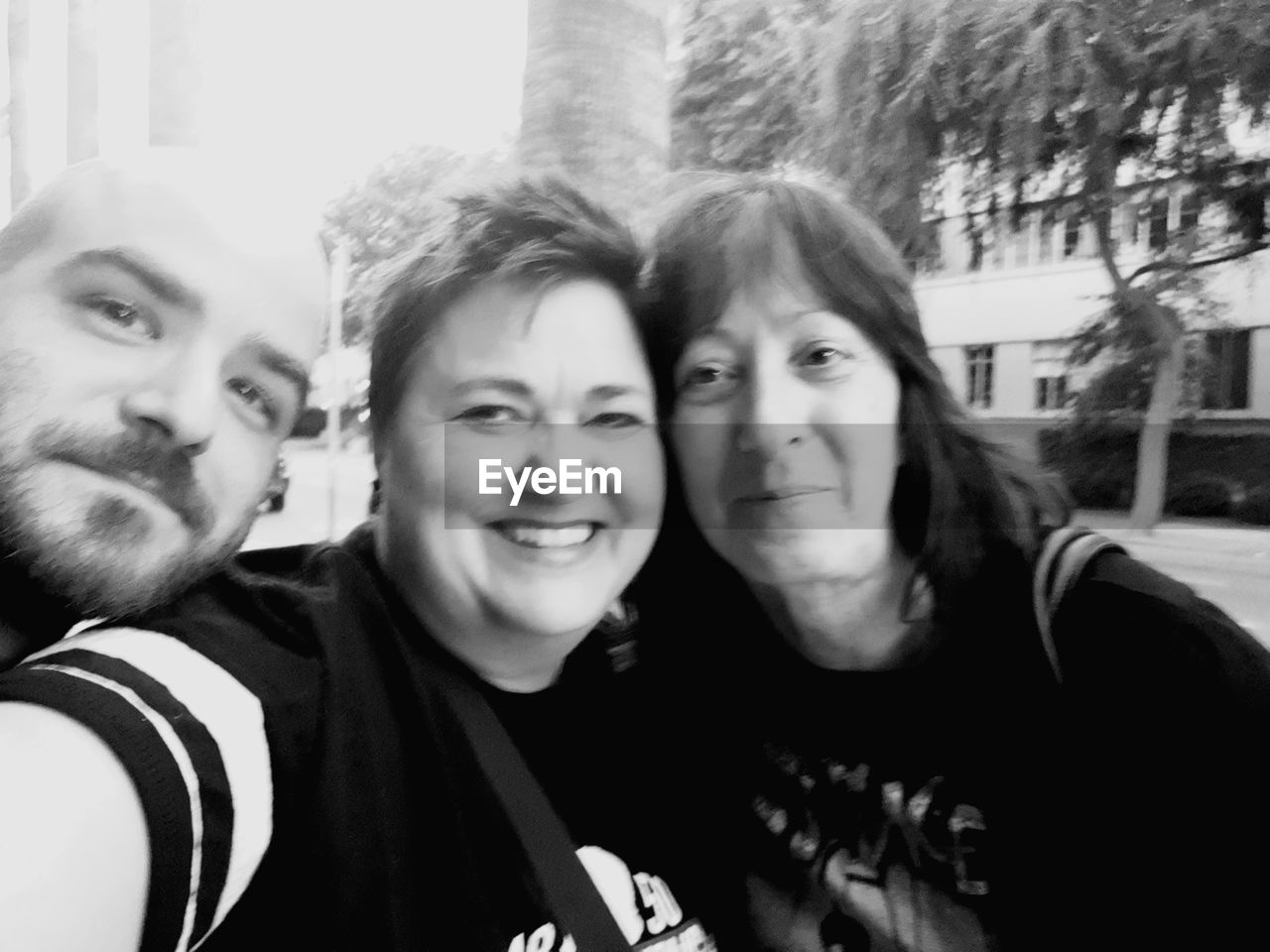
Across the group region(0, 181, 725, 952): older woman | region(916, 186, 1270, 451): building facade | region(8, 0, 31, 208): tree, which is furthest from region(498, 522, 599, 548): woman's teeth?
region(8, 0, 31, 208): tree

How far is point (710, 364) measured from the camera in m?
0.83

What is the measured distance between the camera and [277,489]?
86cm

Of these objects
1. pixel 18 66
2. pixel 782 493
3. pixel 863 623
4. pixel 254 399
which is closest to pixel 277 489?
pixel 254 399

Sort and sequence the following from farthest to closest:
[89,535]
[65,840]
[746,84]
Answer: [746,84]
[89,535]
[65,840]

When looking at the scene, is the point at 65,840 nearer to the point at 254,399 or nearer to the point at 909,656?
the point at 254,399

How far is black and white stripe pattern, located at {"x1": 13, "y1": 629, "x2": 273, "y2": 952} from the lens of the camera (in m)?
0.48

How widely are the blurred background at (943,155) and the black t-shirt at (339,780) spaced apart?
0.22 m

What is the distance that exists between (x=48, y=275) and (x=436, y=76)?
2.27ft

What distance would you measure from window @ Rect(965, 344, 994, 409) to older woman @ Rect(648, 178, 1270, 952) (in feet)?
0.31

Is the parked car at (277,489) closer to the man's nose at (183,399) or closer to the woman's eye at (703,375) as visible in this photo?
the man's nose at (183,399)

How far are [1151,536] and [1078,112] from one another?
49cm

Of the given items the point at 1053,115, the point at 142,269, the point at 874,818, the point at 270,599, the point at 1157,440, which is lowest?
the point at 874,818

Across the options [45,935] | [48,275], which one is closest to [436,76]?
[48,275]

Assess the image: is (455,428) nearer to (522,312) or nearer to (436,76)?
(522,312)
